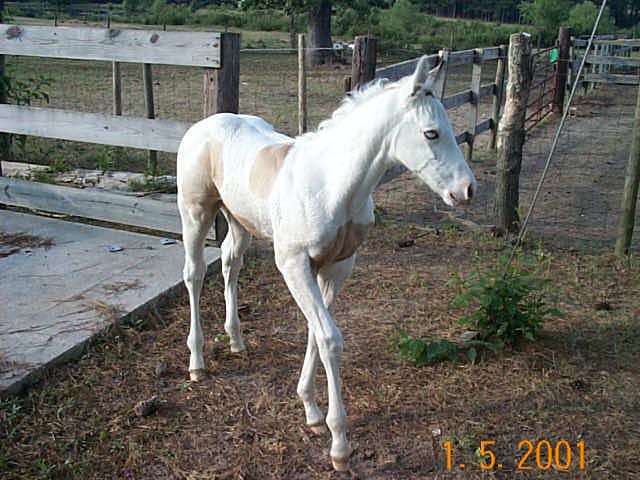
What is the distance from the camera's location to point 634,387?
3553 mm

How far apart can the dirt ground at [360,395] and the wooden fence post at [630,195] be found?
22cm

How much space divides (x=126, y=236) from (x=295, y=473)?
3.22 m

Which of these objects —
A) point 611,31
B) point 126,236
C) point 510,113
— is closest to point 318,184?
point 126,236

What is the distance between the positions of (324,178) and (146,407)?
5.05ft

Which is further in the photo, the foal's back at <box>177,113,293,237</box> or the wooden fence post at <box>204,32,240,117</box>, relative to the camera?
the wooden fence post at <box>204,32,240,117</box>

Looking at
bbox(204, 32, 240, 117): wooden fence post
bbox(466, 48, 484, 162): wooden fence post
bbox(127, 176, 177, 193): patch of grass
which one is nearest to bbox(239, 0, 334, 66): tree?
bbox(466, 48, 484, 162): wooden fence post

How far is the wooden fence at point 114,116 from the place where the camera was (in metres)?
4.86

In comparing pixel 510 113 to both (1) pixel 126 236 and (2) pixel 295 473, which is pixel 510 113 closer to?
(1) pixel 126 236

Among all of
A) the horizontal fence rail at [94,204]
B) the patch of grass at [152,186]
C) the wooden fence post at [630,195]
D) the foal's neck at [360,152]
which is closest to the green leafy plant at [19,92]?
the horizontal fence rail at [94,204]

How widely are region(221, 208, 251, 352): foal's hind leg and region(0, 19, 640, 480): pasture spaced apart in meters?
0.14

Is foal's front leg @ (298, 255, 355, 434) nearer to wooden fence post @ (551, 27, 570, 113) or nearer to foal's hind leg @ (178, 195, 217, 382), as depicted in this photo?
foal's hind leg @ (178, 195, 217, 382)

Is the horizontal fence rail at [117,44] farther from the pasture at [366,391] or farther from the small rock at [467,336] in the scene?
the small rock at [467,336]

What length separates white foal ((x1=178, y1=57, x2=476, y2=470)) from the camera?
2496mm

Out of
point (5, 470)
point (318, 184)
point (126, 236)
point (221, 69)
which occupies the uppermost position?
point (221, 69)
